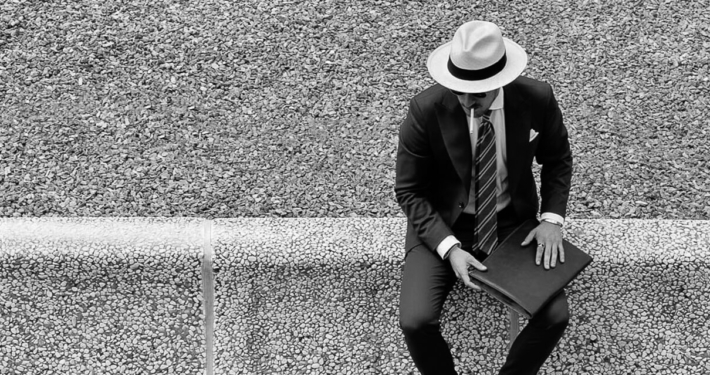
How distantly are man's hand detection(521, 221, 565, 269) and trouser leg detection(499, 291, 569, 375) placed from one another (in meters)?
0.16

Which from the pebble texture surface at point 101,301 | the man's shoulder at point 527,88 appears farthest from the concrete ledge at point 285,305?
the man's shoulder at point 527,88

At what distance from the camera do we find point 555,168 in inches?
160

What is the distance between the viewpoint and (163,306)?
4.30 m

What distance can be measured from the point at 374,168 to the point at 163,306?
4.43 ft

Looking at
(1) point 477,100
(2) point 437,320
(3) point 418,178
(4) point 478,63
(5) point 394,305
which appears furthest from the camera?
(5) point 394,305

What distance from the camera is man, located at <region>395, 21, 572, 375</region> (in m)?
3.83

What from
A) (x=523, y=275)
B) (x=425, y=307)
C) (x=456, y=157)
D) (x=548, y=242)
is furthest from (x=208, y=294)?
(x=548, y=242)

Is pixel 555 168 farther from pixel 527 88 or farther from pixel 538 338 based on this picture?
pixel 538 338

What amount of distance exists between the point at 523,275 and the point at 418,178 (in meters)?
0.62

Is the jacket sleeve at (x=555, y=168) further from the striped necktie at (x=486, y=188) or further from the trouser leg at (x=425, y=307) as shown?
the trouser leg at (x=425, y=307)

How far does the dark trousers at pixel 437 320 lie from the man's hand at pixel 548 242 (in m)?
0.15

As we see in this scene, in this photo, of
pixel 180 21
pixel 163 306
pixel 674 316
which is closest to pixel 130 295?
pixel 163 306

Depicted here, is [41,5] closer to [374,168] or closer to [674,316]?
[374,168]

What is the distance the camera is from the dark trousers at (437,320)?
3.86m
